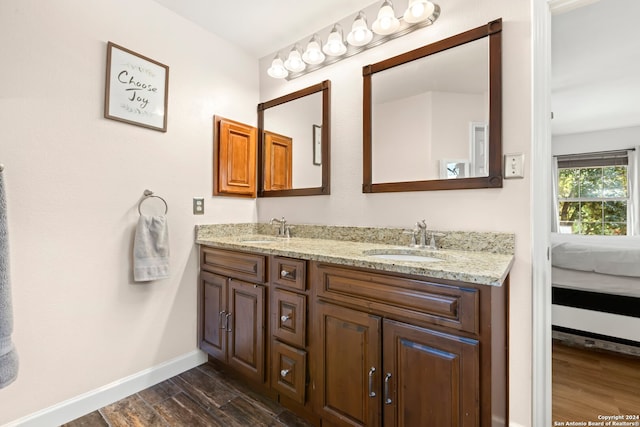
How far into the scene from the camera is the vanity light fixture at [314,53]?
191cm

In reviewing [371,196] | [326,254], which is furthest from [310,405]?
[371,196]

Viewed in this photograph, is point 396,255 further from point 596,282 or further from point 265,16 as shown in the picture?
point 596,282

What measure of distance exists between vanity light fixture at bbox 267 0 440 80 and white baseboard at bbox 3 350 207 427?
6.66ft

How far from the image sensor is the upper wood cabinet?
2049mm

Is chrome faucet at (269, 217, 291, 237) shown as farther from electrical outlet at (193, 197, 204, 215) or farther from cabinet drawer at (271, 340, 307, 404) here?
cabinet drawer at (271, 340, 307, 404)

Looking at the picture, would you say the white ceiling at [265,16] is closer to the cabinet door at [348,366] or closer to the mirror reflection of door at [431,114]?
the mirror reflection of door at [431,114]

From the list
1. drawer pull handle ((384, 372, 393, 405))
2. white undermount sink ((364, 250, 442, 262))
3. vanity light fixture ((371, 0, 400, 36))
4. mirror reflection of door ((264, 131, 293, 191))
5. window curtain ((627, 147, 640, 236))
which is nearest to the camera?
drawer pull handle ((384, 372, 393, 405))

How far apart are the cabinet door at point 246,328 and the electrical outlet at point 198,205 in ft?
1.81

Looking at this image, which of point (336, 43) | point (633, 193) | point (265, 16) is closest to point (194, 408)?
point (336, 43)

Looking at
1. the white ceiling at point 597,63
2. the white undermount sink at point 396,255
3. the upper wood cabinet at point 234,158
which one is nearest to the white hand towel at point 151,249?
the upper wood cabinet at point 234,158

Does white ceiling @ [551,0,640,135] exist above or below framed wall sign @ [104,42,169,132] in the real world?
above

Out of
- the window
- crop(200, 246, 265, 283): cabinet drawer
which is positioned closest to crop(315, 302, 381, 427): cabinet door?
crop(200, 246, 265, 283): cabinet drawer

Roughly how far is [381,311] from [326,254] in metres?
0.33

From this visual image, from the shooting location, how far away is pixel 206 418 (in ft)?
4.72
